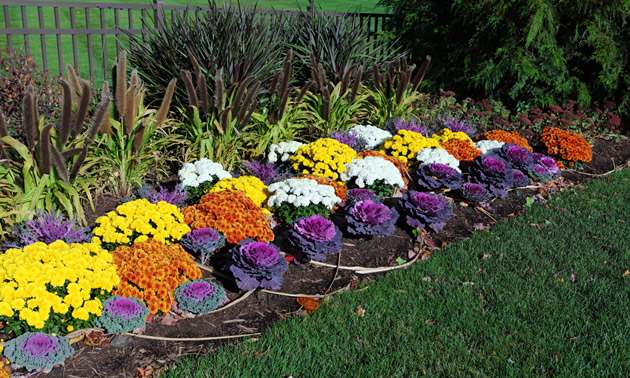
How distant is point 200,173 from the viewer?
15.5 ft

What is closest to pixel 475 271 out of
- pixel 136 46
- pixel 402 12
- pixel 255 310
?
pixel 255 310

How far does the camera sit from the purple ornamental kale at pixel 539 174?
20.0 ft

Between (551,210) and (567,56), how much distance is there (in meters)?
5.17

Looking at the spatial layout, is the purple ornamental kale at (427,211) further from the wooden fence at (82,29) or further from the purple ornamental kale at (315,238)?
the wooden fence at (82,29)

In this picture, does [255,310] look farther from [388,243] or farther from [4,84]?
[4,84]

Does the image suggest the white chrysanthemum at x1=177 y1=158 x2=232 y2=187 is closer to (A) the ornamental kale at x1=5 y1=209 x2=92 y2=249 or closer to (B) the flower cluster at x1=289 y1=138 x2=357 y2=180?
(B) the flower cluster at x1=289 y1=138 x2=357 y2=180

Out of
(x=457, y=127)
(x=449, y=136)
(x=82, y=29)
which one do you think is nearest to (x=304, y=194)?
(x=449, y=136)

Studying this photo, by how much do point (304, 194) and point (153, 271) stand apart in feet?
4.57

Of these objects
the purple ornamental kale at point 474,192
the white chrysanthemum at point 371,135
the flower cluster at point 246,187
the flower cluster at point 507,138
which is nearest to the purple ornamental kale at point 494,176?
the purple ornamental kale at point 474,192

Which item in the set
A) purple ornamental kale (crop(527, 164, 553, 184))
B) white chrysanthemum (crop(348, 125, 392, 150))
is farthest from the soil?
white chrysanthemum (crop(348, 125, 392, 150))

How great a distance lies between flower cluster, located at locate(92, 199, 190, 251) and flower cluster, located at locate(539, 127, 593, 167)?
5157mm

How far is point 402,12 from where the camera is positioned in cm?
1109

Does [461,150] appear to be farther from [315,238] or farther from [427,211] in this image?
[315,238]

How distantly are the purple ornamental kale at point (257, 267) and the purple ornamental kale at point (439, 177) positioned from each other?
2222 millimetres
